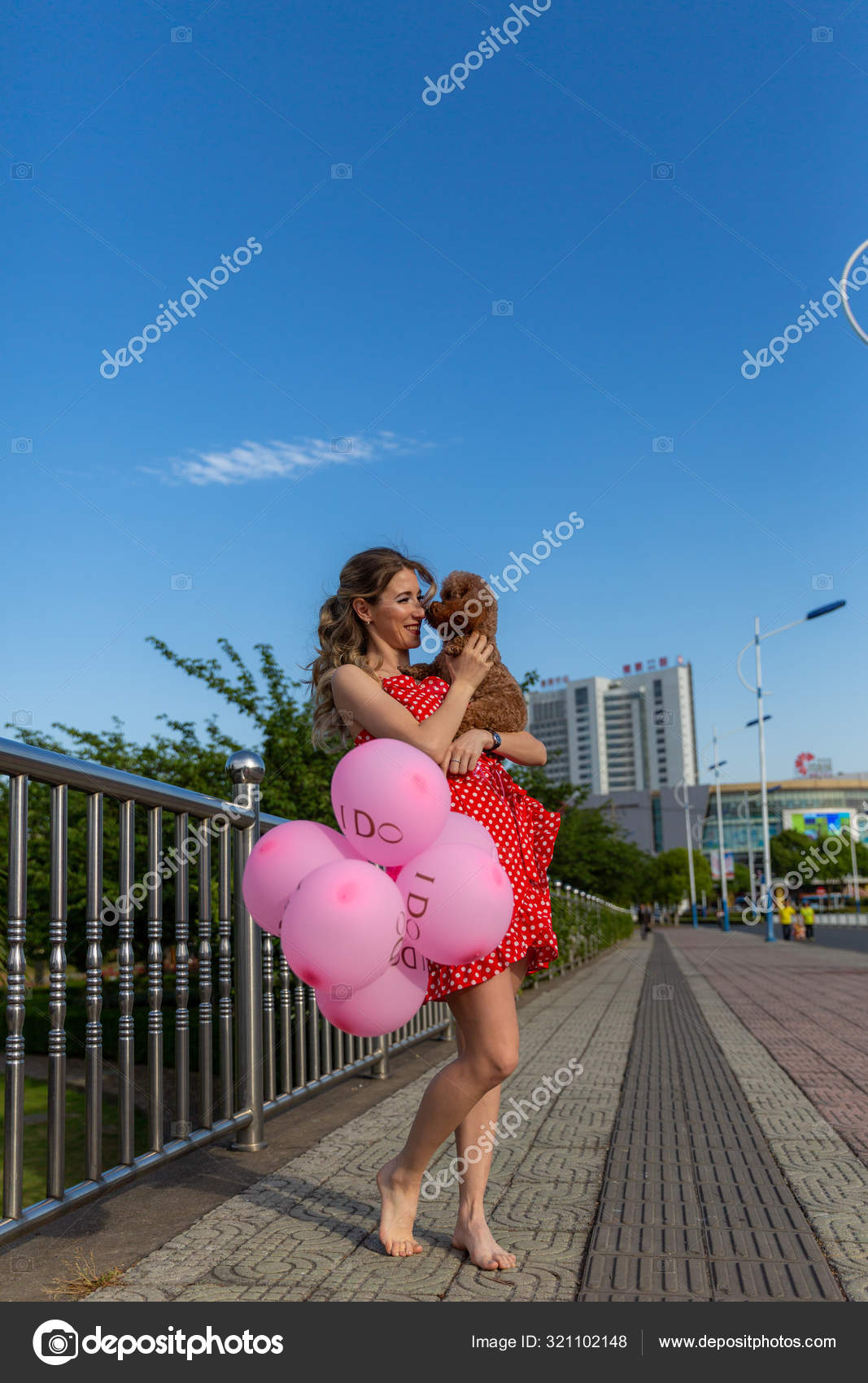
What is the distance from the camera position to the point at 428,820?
246cm

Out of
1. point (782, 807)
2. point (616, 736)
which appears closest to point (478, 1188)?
point (782, 807)

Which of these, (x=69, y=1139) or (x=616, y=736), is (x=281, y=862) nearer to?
(x=69, y=1139)

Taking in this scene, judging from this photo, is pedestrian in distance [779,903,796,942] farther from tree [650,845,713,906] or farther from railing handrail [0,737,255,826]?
tree [650,845,713,906]

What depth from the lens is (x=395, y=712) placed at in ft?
8.55

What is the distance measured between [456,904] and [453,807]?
0.37m

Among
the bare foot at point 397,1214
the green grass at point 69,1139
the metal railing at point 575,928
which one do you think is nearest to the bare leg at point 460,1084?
the bare foot at point 397,1214

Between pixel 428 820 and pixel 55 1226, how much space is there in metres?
1.59

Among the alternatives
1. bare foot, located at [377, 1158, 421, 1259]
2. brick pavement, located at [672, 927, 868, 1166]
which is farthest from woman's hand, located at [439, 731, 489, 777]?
brick pavement, located at [672, 927, 868, 1166]

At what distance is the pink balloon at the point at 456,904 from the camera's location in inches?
95.3

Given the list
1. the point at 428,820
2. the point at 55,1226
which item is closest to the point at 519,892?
the point at 428,820

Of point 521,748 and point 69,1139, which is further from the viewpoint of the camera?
point 69,1139

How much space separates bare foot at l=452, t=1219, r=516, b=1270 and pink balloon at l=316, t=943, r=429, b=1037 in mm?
533

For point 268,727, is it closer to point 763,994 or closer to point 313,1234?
point 763,994
